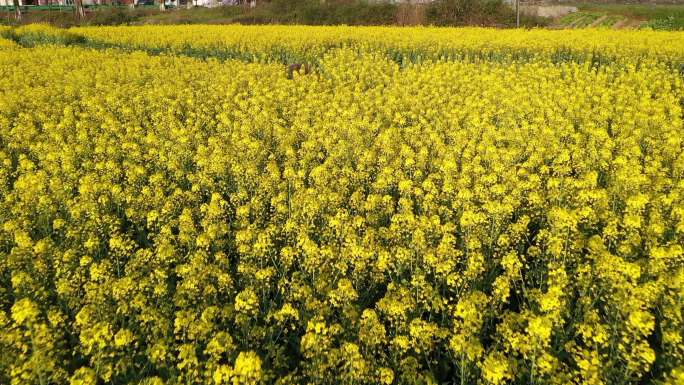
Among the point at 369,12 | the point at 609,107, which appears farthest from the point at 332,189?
the point at 369,12

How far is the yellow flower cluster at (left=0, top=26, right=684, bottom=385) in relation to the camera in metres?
3.71

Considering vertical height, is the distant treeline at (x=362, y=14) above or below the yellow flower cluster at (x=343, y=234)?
above

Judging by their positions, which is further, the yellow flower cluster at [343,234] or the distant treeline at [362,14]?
the distant treeline at [362,14]

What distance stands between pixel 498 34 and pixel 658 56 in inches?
322

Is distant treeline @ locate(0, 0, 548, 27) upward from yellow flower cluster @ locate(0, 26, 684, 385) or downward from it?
upward

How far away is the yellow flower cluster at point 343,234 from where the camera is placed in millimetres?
3713

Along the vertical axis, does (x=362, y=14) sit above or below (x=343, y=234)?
above

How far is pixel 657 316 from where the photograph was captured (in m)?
4.62

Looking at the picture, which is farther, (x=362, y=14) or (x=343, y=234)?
(x=362, y=14)

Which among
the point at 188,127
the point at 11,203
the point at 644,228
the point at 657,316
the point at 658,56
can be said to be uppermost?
the point at 658,56

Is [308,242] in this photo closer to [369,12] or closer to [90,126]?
[90,126]

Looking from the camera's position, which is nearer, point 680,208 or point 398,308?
point 398,308

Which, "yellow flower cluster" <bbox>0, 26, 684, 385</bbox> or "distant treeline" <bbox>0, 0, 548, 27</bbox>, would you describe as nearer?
"yellow flower cluster" <bbox>0, 26, 684, 385</bbox>

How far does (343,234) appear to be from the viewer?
5391 mm
